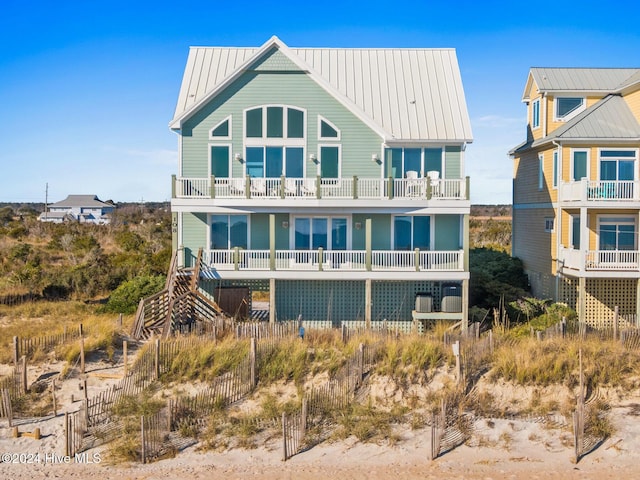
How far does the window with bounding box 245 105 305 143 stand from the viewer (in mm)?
23156

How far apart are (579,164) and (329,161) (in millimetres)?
9917

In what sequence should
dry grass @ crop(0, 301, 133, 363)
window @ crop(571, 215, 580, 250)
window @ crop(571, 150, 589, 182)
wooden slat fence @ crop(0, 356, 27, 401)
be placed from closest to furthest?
1. wooden slat fence @ crop(0, 356, 27, 401)
2. dry grass @ crop(0, 301, 133, 363)
3. window @ crop(571, 150, 589, 182)
4. window @ crop(571, 215, 580, 250)

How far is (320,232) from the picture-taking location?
23312mm

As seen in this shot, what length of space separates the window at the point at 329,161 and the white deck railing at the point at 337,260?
9.77 ft

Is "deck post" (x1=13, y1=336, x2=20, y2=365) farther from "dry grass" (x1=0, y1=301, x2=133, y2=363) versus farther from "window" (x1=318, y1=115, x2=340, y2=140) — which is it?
"window" (x1=318, y1=115, x2=340, y2=140)

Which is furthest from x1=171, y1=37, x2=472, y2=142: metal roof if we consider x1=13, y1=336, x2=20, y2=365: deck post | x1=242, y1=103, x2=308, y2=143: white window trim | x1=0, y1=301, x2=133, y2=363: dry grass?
x1=13, y1=336, x2=20, y2=365: deck post

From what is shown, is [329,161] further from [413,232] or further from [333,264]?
[413,232]

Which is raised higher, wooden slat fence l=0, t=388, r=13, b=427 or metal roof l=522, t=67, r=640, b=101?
metal roof l=522, t=67, r=640, b=101

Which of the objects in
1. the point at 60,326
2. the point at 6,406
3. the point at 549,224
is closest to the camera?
the point at 6,406

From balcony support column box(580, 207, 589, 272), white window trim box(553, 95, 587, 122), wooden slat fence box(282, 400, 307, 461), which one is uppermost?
white window trim box(553, 95, 587, 122)

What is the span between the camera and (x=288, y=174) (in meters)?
23.2

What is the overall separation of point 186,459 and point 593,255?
1660cm

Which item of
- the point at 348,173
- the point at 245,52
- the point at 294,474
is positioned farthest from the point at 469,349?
the point at 245,52

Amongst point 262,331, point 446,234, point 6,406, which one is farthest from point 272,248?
point 6,406
